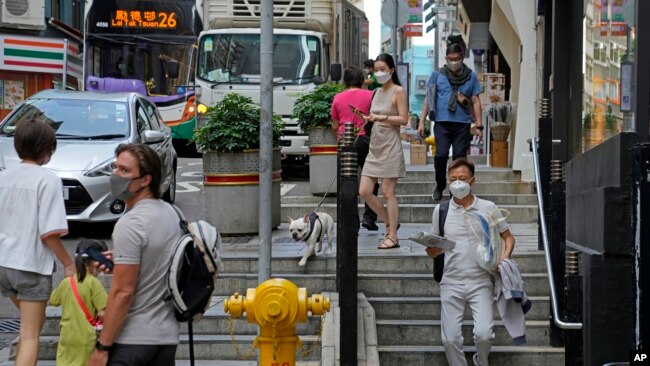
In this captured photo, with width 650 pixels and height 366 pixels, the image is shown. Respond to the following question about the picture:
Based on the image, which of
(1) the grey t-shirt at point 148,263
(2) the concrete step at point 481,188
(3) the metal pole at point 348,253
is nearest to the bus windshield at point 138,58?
(2) the concrete step at point 481,188

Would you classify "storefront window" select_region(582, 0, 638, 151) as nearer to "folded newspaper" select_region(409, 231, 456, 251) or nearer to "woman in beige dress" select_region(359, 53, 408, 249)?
"folded newspaper" select_region(409, 231, 456, 251)

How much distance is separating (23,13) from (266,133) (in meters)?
33.0

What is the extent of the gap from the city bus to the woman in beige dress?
44.4ft

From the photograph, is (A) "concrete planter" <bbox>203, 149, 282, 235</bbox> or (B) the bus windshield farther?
(B) the bus windshield

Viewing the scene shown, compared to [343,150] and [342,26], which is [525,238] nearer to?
[343,150]

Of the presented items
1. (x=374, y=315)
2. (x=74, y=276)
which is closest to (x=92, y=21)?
(x=374, y=315)

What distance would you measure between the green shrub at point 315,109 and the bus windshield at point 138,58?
1020cm

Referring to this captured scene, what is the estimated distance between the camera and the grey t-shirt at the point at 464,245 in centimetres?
884

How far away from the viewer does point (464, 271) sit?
349 inches

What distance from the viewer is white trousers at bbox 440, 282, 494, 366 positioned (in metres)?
8.88

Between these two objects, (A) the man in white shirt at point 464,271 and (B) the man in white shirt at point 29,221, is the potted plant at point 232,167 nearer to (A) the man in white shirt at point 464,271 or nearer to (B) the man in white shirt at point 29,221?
(A) the man in white shirt at point 464,271

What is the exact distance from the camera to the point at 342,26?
23000mm

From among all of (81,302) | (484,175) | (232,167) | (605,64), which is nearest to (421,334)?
(605,64)

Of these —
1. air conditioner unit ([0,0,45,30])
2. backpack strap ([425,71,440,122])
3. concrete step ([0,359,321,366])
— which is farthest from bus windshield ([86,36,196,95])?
concrete step ([0,359,321,366])
